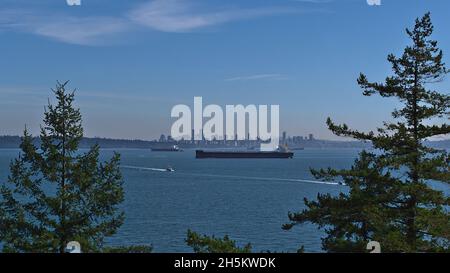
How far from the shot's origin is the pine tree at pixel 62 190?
20.4m

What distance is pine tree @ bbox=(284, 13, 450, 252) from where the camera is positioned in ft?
55.0

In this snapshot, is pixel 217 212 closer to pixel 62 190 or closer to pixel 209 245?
pixel 62 190

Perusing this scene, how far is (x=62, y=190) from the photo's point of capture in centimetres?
2067

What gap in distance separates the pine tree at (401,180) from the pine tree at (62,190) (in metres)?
8.71

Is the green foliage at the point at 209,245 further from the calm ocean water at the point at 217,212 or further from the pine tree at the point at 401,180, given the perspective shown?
the calm ocean water at the point at 217,212

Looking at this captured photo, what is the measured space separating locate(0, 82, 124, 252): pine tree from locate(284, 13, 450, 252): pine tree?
28.6 feet

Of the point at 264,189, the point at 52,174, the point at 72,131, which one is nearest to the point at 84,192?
the point at 52,174

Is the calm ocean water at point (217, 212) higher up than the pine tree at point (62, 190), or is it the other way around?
the pine tree at point (62, 190)

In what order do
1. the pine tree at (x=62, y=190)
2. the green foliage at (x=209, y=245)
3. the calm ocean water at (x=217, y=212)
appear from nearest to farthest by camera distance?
the green foliage at (x=209, y=245), the pine tree at (x=62, y=190), the calm ocean water at (x=217, y=212)

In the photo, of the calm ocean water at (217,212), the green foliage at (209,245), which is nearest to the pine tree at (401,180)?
the green foliage at (209,245)

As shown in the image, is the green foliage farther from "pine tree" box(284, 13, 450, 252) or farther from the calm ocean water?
the calm ocean water

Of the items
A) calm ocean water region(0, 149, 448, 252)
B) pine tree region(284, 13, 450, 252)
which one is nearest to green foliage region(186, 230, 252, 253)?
pine tree region(284, 13, 450, 252)

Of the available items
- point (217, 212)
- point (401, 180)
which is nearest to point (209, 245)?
point (401, 180)
